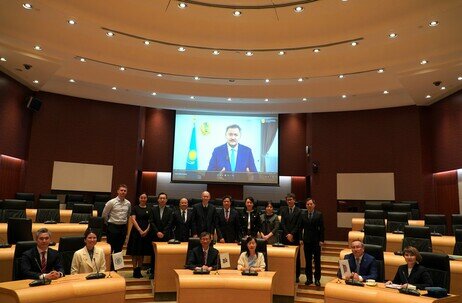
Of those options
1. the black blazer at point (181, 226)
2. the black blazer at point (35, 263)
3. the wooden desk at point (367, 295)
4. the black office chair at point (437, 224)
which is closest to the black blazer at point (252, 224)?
the black blazer at point (181, 226)

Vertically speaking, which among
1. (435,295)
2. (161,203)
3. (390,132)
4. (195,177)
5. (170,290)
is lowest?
(170,290)

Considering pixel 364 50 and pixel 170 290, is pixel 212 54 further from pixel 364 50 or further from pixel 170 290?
pixel 170 290

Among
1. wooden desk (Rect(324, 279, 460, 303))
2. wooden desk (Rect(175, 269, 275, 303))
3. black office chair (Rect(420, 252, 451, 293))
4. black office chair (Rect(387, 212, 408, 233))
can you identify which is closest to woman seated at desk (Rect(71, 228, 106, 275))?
wooden desk (Rect(175, 269, 275, 303))

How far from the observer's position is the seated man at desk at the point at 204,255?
5488 millimetres

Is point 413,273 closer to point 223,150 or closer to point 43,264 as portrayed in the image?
point 43,264

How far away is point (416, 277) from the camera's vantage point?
4602 millimetres

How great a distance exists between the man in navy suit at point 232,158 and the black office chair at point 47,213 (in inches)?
234

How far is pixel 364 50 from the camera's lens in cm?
883

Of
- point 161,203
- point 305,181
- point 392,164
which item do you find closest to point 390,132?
point 392,164

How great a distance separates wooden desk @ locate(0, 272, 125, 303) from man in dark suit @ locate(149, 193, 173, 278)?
7.57 ft

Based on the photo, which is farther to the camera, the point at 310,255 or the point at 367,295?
the point at 310,255

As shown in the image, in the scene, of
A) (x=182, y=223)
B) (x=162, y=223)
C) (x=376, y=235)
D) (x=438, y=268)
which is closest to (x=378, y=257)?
(x=438, y=268)

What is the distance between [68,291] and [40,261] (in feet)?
2.77

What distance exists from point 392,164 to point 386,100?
2.05 meters
